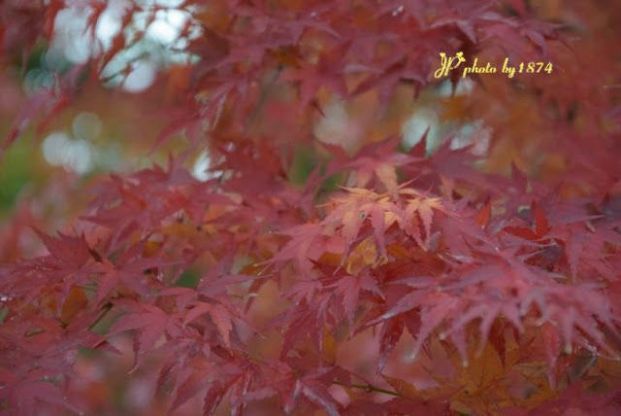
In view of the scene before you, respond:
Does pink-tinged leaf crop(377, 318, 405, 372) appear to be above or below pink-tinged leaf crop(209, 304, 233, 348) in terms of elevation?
below

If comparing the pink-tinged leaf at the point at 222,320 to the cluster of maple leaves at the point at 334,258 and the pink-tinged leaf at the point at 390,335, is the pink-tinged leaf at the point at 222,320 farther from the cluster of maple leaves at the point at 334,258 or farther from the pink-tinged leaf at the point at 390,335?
the pink-tinged leaf at the point at 390,335

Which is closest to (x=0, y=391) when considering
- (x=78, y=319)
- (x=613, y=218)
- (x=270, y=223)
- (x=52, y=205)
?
(x=78, y=319)

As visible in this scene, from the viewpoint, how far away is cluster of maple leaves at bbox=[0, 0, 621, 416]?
101 cm

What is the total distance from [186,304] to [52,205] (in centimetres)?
174

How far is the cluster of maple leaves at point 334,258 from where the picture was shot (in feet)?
3.31

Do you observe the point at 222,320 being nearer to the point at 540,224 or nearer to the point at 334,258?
the point at 334,258

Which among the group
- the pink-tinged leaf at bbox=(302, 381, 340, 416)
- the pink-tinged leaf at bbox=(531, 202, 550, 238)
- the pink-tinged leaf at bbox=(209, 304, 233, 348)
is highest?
the pink-tinged leaf at bbox=(531, 202, 550, 238)

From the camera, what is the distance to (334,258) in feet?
3.91

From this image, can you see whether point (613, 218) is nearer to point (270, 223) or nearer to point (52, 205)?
point (270, 223)

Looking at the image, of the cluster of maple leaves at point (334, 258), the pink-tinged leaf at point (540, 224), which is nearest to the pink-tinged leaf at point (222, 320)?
the cluster of maple leaves at point (334, 258)

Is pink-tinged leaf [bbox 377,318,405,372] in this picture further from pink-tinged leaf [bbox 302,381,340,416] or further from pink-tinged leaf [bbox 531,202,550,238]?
pink-tinged leaf [bbox 531,202,550,238]

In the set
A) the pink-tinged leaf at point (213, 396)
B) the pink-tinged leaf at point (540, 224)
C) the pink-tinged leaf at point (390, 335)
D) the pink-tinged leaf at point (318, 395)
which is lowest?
the pink-tinged leaf at point (318, 395)

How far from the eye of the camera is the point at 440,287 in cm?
93

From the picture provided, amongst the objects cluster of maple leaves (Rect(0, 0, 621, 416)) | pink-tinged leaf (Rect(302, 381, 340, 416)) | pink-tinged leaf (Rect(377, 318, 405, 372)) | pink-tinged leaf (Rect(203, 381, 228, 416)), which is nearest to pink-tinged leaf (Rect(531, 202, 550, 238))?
cluster of maple leaves (Rect(0, 0, 621, 416))
